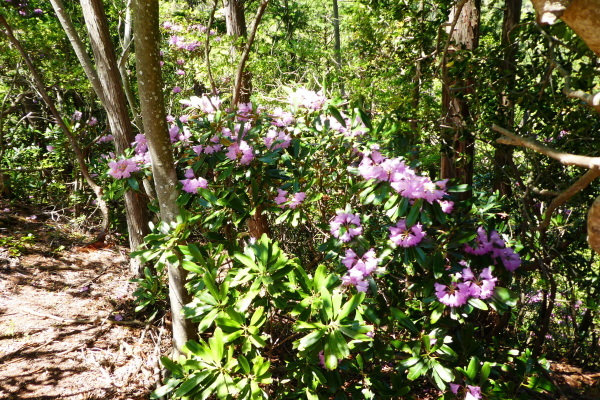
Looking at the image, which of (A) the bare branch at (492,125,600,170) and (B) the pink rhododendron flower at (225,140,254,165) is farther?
(B) the pink rhododendron flower at (225,140,254,165)

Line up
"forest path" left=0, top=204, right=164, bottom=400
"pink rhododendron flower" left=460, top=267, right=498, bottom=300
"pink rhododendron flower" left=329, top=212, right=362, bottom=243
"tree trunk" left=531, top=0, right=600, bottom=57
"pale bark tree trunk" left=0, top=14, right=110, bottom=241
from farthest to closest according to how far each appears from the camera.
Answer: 1. "pale bark tree trunk" left=0, top=14, right=110, bottom=241
2. "forest path" left=0, top=204, right=164, bottom=400
3. "pink rhododendron flower" left=329, top=212, right=362, bottom=243
4. "pink rhododendron flower" left=460, top=267, right=498, bottom=300
5. "tree trunk" left=531, top=0, right=600, bottom=57

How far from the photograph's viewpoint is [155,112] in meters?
1.90

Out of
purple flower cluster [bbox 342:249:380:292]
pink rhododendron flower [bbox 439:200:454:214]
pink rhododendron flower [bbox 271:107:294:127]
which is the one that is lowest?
purple flower cluster [bbox 342:249:380:292]

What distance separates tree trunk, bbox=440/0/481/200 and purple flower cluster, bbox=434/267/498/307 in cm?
72

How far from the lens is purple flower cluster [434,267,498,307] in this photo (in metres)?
1.71

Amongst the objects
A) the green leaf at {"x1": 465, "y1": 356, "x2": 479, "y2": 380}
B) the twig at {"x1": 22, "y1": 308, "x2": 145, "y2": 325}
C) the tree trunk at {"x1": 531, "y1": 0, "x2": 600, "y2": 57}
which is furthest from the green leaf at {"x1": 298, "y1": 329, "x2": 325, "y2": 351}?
the twig at {"x1": 22, "y1": 308, "x2": 145, "y2": 325}

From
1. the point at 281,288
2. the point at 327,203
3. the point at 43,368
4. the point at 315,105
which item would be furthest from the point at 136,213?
the point at 281,288

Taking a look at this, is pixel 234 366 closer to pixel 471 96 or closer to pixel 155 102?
pixel 155 102

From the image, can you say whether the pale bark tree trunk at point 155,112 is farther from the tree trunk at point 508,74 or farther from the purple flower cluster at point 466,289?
the tree trunk at point 508,74

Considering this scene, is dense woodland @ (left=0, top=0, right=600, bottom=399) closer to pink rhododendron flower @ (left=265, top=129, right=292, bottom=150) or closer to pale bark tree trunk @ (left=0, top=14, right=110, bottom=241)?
pink rhododendron flower @ (left=265, top=129, right=292, bottom=150)

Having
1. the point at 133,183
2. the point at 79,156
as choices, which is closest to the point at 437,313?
the point at 133,183

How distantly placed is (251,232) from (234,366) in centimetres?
102

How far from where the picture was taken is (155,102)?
1890 mm

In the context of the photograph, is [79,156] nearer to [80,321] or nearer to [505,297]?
[80,321]
